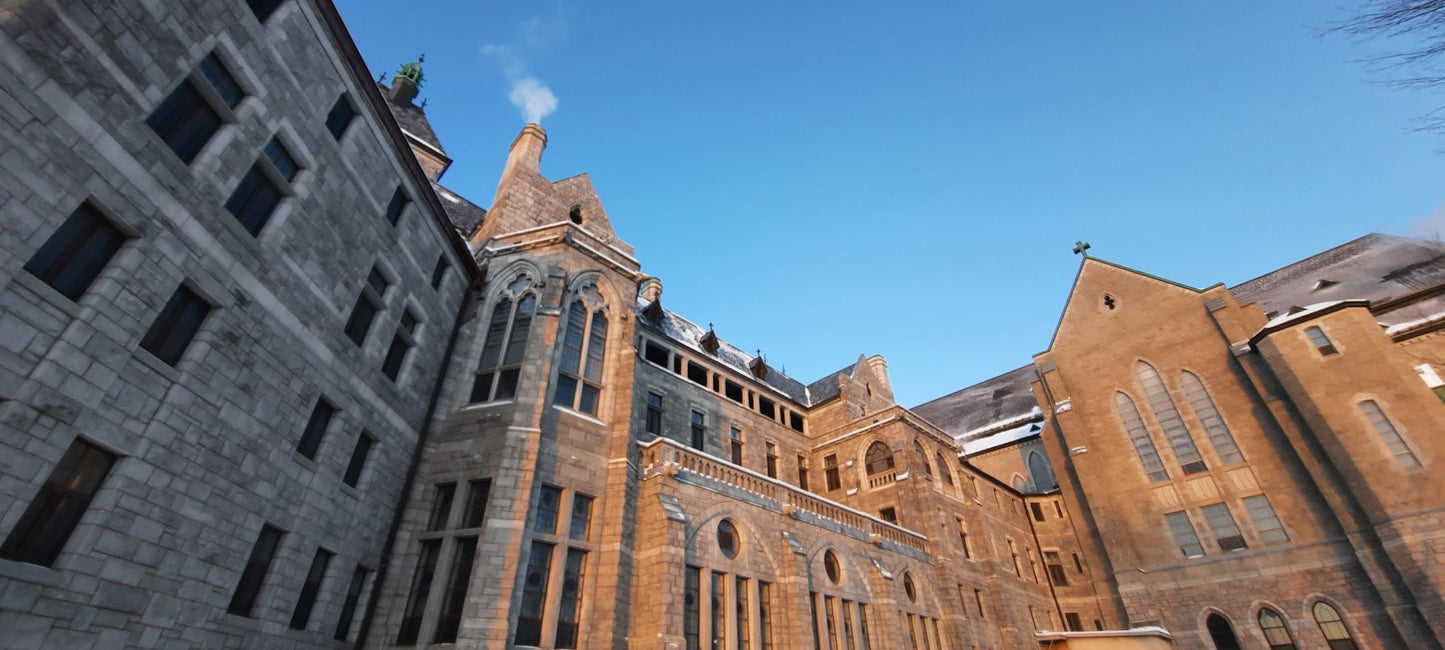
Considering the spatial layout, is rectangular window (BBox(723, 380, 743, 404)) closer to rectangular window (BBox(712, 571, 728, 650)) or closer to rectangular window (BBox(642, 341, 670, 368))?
rectangular window (BBox(642, 341, 670, 368))

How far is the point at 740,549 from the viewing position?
53.2 feet

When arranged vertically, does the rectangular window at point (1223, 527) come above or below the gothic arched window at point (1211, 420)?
below

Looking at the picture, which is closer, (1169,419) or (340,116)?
(340,116)

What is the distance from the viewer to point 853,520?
2067 centimetres

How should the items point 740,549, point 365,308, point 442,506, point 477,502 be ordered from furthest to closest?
point 740,549, point 442,506, point 477,502, point 365,308

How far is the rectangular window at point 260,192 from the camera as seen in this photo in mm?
9945

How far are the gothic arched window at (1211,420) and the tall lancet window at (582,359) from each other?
86.3ft

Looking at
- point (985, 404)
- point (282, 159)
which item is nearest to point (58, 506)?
point (282, 159)

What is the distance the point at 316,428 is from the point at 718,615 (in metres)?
10.2

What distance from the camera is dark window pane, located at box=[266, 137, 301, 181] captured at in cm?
1067

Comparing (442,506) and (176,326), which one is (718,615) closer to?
(442,506)

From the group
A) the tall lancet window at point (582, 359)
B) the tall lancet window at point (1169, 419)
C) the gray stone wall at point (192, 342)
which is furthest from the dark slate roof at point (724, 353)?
the tall lancet window at point (1169, 419)

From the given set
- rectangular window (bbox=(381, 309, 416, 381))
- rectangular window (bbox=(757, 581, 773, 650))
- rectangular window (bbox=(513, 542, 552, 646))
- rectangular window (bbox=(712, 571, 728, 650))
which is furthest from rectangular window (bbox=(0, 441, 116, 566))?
rectangular window (bbox=(757, 581, 773, 650))

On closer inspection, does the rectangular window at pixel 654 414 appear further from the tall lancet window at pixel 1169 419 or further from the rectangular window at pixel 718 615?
the tall lancet window at pixel 1169 419
